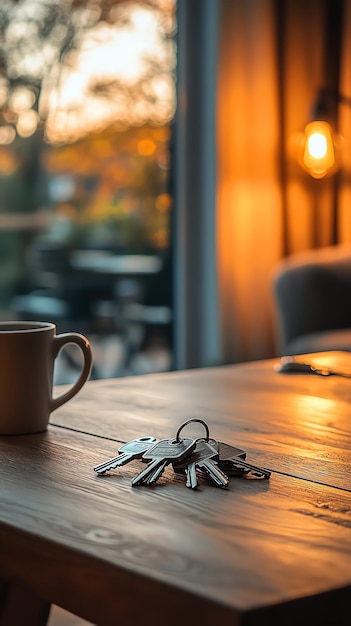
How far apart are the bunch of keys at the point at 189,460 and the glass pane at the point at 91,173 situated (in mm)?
2463

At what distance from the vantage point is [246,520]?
0.71 meters

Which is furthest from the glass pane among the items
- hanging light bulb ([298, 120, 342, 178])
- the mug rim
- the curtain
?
the mug rim

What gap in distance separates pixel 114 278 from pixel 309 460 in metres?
2.74

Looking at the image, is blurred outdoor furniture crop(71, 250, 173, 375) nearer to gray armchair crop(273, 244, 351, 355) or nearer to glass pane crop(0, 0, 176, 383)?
glass pane crop(0, 0, 176, 383)

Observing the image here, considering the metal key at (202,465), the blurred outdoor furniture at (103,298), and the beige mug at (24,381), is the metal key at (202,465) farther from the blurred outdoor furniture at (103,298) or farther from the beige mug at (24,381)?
the blurred outdoor furniture at (103,298)

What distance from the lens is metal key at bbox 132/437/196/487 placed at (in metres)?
0.81

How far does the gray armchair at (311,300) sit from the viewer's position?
3.13 meters

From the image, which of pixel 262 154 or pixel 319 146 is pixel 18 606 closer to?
pixel 319 146

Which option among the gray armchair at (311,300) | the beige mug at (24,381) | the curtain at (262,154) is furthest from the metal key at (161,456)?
the curtain at (262,154)

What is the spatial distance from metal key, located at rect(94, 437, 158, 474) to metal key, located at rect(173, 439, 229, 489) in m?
0.05

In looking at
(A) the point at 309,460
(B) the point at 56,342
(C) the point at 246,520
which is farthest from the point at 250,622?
(B) the point at 56,342

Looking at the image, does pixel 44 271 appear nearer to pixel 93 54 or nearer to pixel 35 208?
pixel 35 208

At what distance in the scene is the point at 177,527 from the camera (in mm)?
688

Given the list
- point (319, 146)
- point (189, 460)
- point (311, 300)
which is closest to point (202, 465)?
point (189, 460)
